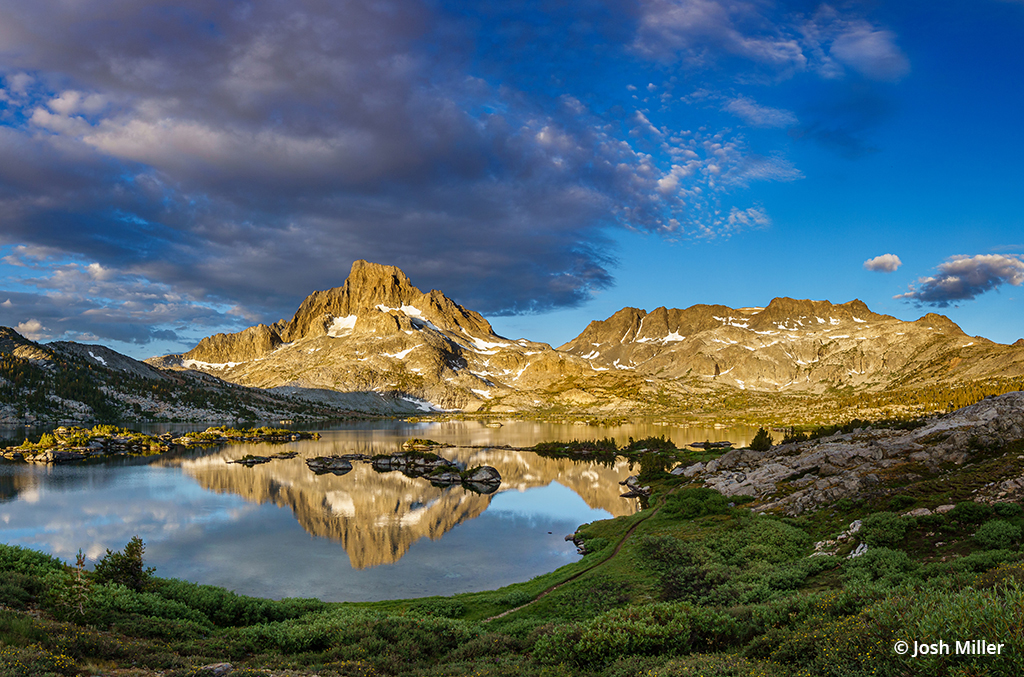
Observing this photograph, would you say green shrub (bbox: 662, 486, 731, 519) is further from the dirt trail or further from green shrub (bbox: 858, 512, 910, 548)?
green shrub (bbox: 858, 512, 910, 548)

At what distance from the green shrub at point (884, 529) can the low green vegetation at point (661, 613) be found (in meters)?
0.10

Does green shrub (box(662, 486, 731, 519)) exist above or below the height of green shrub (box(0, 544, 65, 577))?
below

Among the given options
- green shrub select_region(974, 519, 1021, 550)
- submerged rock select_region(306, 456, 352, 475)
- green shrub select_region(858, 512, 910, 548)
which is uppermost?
green shrub select_region(974, 519, 1021, 550)

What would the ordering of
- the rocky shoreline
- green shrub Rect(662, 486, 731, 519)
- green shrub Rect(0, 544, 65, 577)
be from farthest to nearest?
the rocky shoreline → green shrub Rect(662, 486, 731, 519) → green shrub Rect(0, 544, 65, 577)

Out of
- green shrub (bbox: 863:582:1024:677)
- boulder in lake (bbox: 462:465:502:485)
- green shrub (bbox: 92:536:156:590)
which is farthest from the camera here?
boulder in lake (bbox: 462:465:502:485)

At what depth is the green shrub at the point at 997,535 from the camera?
23484 mm

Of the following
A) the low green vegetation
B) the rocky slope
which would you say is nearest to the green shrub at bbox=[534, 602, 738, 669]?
the low green vegetation

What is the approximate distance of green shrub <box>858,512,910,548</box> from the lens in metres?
28.1

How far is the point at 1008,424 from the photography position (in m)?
42.6

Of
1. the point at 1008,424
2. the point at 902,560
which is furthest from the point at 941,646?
the point at 1008,424

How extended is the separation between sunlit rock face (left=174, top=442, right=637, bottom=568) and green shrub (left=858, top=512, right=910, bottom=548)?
39.7 m

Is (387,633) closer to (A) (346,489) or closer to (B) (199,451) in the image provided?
(A) (346,489)

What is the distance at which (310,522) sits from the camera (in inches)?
2603

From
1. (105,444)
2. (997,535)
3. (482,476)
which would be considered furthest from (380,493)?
(105,444)
